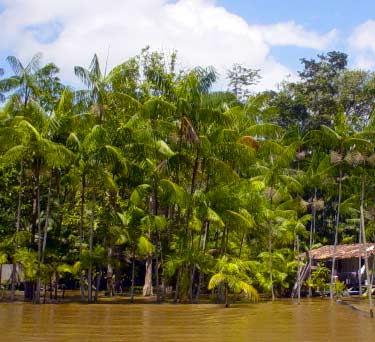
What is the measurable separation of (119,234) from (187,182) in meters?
3.82

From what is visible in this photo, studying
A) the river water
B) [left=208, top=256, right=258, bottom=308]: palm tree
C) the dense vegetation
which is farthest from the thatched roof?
the river water

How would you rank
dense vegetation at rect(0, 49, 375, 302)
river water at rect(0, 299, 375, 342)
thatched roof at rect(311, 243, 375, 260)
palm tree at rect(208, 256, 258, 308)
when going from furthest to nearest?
thatched roof at rect(311, 243, 375, 260) < dense vegetation at rect(0, 49, 375, 302) < palm tree at rect(208, 256, 258, 308) < river water at rect(0, 299, 375, 342)

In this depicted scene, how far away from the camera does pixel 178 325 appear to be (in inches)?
617

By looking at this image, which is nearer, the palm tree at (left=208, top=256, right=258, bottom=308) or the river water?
the river water

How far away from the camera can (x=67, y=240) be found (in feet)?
89.9

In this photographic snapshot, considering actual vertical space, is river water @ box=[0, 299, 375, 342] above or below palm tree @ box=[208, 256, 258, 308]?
below

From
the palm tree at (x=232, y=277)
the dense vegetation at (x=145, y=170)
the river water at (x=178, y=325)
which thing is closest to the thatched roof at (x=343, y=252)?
the dense vegetation at (x=145, y=170)

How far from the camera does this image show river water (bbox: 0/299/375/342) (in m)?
13.0

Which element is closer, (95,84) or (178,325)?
(178,325)

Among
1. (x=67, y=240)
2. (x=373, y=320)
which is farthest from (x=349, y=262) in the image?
(x=373, y=320)

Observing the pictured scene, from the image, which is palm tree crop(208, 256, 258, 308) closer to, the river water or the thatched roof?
the river water

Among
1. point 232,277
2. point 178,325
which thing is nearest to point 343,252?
point 232,277

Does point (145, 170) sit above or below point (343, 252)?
above

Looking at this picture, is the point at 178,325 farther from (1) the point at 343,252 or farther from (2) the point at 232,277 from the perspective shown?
(1) the point at 343,252
